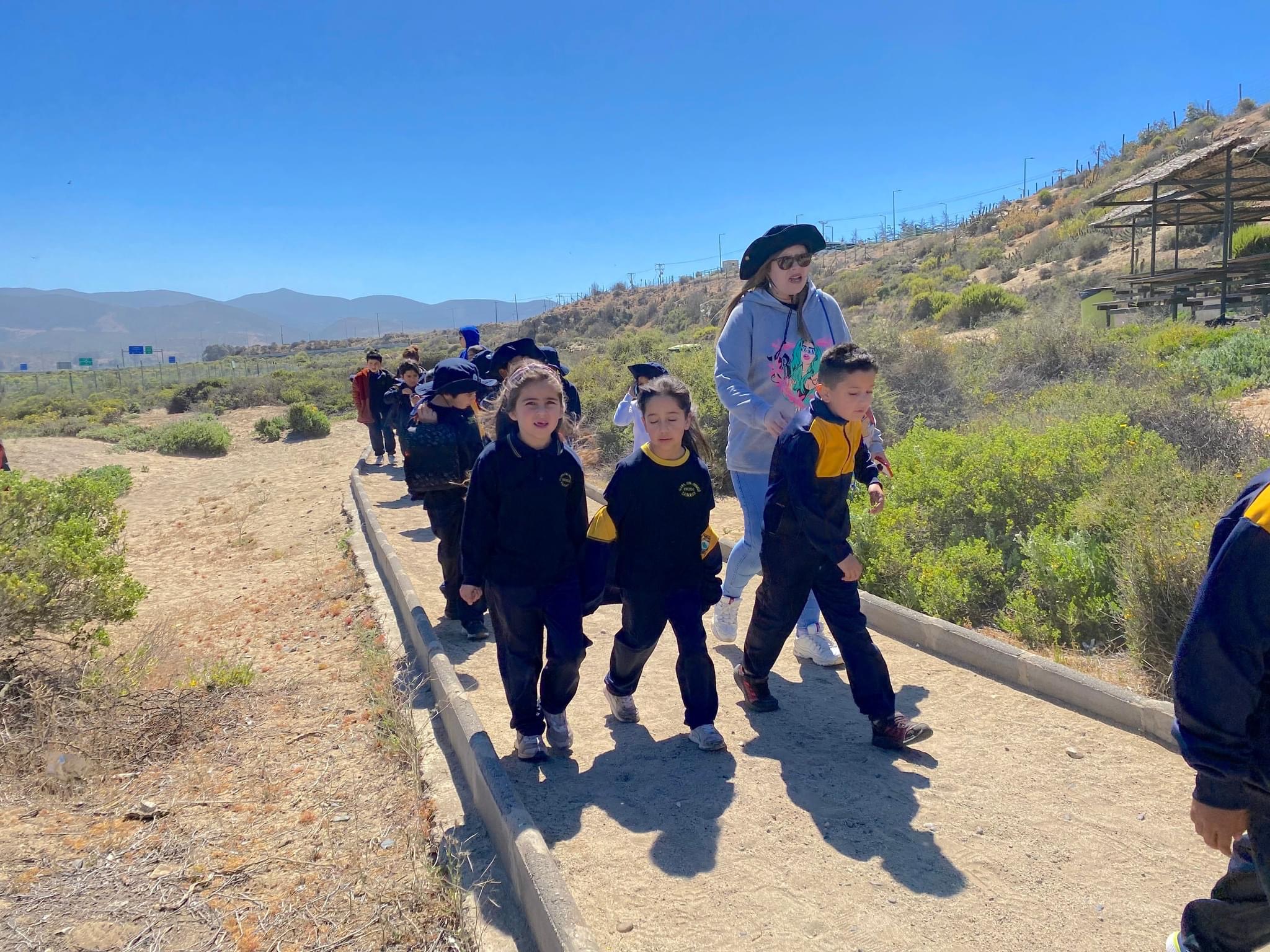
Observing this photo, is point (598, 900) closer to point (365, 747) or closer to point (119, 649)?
point (365, 747)

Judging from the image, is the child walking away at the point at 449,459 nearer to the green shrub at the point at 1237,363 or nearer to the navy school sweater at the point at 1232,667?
the navy school sweater at the point at 1232,667

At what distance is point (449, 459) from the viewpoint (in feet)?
17.3

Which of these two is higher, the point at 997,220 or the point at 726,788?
the point at 997,220

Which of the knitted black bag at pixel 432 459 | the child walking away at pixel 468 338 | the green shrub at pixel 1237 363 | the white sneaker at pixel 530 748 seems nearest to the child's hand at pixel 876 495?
the white sneaker at pixel 530 748

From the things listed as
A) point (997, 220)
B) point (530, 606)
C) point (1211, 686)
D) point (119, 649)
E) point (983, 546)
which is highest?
point (997, 220)

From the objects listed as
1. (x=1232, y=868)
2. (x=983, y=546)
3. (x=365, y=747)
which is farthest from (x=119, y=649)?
(x=1232, y=868)

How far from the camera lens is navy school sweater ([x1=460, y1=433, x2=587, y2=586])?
350cm

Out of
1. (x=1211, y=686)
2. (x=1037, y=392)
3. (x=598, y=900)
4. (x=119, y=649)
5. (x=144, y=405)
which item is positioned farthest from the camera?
(x=144, y=405)

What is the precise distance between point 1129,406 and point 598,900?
23.1ft

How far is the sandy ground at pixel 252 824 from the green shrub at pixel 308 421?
15.0 metres

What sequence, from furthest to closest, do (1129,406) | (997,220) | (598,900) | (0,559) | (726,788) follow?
(997,220) < (1129,406) < (0,559) < (726,788) < (598,900)

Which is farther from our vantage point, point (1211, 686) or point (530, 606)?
point (530, 606)

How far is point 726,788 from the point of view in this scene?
134 inches

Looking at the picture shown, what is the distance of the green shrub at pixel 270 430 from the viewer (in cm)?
2148
